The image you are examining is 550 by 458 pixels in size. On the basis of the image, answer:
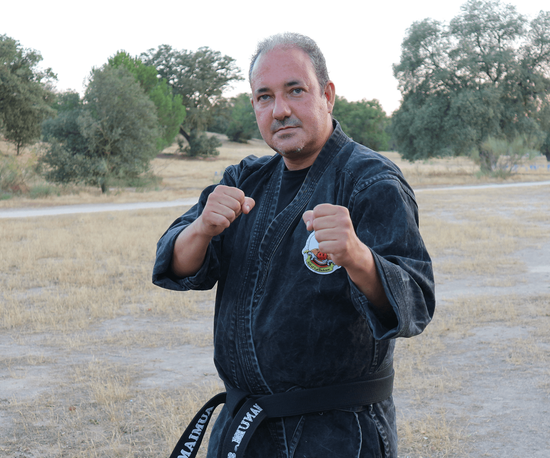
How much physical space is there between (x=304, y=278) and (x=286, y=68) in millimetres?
655

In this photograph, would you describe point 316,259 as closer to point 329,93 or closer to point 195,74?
point 329,93

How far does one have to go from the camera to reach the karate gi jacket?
1503mm

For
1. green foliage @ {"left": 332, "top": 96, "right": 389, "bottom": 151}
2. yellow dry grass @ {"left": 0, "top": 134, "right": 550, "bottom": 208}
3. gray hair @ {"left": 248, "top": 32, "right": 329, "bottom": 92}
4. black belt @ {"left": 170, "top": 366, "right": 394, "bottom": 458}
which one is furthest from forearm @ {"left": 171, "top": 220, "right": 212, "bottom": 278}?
green foliage @ {"left": 332, "top": 96, "right": 389, "bottom": 151}

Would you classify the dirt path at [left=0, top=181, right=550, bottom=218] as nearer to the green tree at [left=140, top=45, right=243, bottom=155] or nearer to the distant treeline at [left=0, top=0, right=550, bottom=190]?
the distant treeline at [left=0, top=0, right=550, bottom=190]

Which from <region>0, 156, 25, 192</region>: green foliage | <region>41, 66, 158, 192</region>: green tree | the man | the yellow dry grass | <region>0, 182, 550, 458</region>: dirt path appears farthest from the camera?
<region>41, 66, 158, 192</region>: green tree

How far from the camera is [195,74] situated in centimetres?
5822

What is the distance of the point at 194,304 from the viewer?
8500 millimetres

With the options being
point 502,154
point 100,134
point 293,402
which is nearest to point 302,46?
point 293,402

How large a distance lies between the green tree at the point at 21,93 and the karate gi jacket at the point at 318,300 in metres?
31.2

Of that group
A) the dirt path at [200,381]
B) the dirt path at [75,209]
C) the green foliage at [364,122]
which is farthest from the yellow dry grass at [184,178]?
the dirt path at [200,381]

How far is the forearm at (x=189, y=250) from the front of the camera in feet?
Answer: 5.64

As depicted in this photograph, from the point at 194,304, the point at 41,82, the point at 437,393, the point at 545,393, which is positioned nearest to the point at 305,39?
the point at 437,393

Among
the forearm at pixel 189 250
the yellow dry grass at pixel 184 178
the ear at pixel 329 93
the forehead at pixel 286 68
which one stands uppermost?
the forehead at pixel 286 68

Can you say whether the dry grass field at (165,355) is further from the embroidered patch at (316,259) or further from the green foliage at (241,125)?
the green foliage at (241,125)
